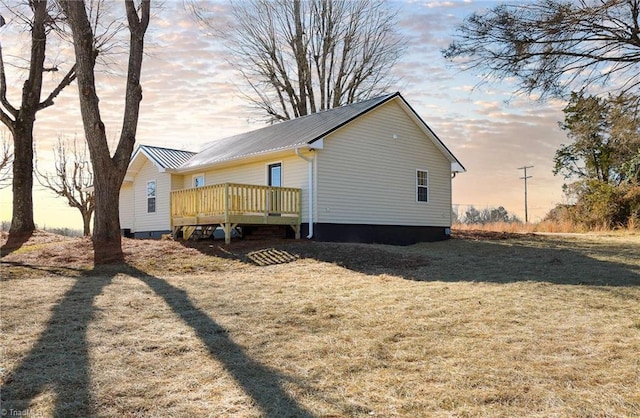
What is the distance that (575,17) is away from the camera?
1017cm

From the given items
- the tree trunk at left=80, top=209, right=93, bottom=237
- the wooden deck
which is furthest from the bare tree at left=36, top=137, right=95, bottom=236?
the wooden deck

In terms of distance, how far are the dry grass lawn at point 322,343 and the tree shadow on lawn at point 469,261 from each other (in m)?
0.13

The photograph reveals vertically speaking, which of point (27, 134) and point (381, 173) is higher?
point (27, 134)

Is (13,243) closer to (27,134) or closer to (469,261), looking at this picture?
(27,134)

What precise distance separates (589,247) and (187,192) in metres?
11.6

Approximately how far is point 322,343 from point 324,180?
10.4 metres

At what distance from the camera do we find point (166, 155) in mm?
21828

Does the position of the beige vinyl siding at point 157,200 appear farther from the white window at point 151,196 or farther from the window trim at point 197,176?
the window trim at point 197,176

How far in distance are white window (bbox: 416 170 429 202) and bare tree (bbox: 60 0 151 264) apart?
985cm

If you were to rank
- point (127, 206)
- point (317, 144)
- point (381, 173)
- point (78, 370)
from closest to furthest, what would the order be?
point (78, 370), point (317, 144), point (381, 173), point (127, 206)

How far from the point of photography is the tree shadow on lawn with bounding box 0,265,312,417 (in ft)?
12.8

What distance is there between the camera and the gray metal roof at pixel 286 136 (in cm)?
1605

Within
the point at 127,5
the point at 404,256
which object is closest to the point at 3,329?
the point at 404,256

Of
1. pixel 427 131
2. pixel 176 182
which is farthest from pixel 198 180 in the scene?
pixel 427 131
